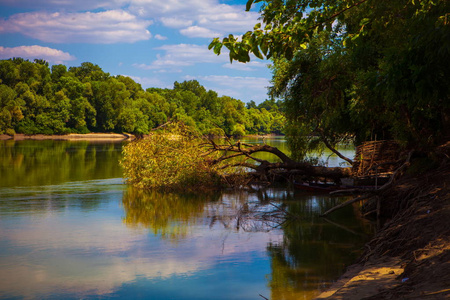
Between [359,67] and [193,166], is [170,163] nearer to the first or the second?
[193,166]

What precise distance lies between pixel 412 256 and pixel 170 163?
14.0 meters

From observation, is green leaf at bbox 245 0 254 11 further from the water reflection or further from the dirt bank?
the water reflection

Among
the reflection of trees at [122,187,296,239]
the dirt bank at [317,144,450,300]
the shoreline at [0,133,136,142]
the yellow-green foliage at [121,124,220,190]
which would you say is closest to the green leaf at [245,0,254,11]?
the dirt bank at [317,144,450,300]

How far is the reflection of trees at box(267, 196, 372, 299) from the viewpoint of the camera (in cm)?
919

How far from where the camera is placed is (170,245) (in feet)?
39.7

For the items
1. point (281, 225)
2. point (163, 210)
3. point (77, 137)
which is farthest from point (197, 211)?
point (77, 137)

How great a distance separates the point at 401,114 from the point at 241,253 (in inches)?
292

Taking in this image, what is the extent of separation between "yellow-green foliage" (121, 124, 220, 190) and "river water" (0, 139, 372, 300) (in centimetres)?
113

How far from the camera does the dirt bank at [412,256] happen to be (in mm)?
6426

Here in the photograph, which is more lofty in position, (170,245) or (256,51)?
(256,51)

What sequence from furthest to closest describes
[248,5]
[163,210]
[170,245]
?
[163,210] → [170,245] → [248,5]

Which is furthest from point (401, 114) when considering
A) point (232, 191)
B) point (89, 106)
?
point (89, 106)

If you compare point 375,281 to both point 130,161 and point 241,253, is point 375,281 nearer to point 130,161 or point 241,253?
point 241,253

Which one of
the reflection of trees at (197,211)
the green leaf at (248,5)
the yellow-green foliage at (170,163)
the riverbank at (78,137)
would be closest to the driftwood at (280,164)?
the yellow-green foliage at (170,163)
